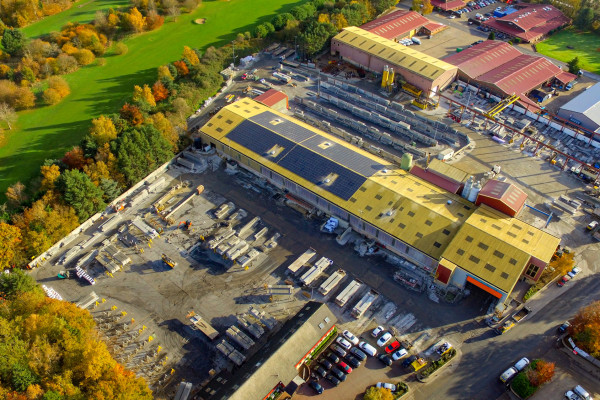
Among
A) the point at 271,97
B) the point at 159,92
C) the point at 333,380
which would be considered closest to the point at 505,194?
the point at 333,380

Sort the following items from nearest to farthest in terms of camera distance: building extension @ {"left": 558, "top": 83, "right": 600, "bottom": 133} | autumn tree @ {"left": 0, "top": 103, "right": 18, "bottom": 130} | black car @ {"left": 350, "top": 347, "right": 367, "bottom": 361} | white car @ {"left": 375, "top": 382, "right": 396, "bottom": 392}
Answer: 1. white car @ {"left": 375, "top": 382, "right": 396, "bottom": 392}
2. black car @ {"left": 350, "top": 347, "right": 367, "bottom": 361}
3. building extension @ {"left": 558, "top": 83, "right": 600, "bottom": 133}
4. autumn tree @ {"left": 0, "top": 103, "right": 18, "bottom": 130}

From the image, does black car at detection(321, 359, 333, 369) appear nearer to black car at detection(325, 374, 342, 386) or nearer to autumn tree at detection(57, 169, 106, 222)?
black car at detection(325, 374, 342, 386)

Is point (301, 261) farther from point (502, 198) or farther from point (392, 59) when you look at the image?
point (392, 59)

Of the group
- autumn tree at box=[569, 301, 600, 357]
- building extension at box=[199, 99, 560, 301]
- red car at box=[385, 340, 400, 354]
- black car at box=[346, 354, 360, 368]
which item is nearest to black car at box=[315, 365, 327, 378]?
black car at box=[346, 354, 360, 368]

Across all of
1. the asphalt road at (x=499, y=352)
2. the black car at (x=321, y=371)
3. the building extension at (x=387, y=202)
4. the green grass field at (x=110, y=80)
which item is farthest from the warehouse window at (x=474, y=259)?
the green grass field at (x=110, y=80)

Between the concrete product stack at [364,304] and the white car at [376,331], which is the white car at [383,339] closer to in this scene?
the white car at [376,331]
